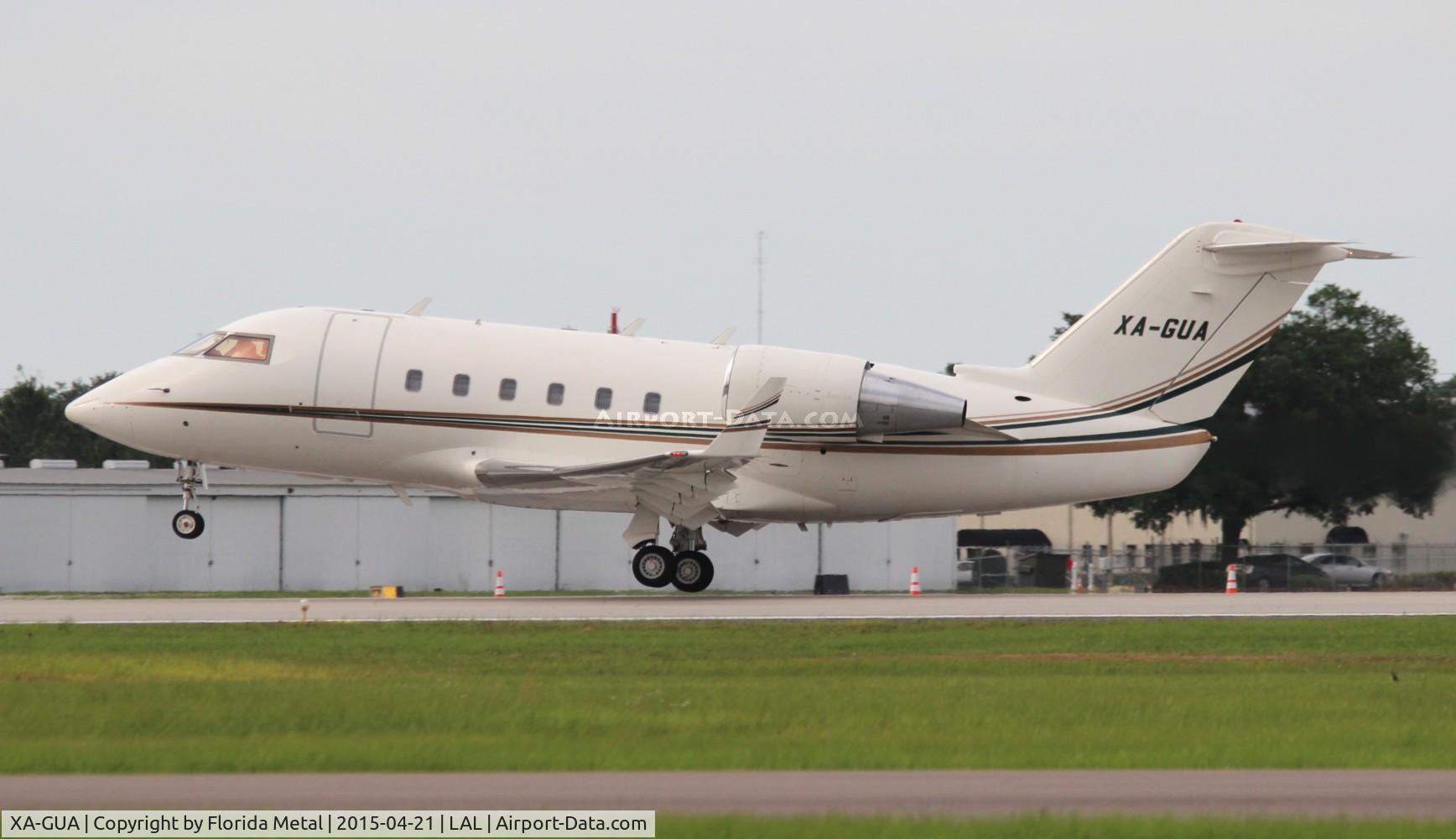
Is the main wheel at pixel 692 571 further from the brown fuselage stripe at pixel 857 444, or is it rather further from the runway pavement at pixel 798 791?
the runway pavement at pixel 798 791

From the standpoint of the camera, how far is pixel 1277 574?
44375 millimetres

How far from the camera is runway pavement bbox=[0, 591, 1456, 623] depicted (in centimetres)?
2652

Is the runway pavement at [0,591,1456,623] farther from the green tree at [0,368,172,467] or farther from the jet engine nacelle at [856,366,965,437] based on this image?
the green tree at [0,368,172,467]

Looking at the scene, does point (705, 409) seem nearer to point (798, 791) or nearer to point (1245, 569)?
point (798, 791)

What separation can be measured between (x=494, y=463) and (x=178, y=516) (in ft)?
19.3

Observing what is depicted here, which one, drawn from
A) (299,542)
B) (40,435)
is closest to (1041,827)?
(299,542)

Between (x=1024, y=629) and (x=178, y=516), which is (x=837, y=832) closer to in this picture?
(x=1024, y=629)

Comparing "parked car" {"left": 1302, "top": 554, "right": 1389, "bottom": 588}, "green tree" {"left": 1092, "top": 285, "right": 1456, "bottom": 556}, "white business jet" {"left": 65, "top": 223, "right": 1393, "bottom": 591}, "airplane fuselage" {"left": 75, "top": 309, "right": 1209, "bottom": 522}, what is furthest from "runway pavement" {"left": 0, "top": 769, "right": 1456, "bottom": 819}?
"parked car" {"left": 1302, "top": 554, "right": 1389, "bottom": 588}

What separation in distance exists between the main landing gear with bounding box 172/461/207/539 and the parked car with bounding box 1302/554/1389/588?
2934 cm

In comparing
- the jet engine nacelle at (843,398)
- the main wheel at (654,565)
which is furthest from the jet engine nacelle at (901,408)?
the main wheel at (654,565)

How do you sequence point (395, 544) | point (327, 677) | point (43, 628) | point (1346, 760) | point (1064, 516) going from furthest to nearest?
point (1064, 516) → point (395, 544) → point (43, 628) → point (327, 677) → point (1346, 760)

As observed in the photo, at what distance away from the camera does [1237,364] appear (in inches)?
1195

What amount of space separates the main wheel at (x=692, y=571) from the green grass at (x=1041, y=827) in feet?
65.5

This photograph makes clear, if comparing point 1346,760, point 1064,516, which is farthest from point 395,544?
point 1064,516
